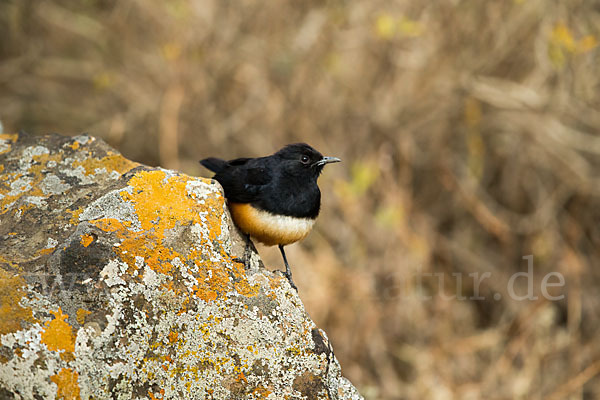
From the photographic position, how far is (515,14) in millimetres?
7234

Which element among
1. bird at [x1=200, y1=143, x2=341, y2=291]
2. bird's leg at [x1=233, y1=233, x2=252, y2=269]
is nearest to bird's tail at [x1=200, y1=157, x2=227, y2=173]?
bird at [x1=200, y1=143, x2=341, y2=291]

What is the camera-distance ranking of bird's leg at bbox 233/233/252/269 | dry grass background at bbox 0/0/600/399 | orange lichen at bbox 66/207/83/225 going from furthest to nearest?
dry grass background at bbox 0/0/600/399, bird's leg at bbox 233/233/252/269, orange lichen at bbox 66/207/83/225

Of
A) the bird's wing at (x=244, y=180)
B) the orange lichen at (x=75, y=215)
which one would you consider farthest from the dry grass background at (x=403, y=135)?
the orange lichen at (x=75, y=215)

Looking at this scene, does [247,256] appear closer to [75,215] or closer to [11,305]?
[75,215]

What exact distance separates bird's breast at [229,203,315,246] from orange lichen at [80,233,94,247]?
0.94m

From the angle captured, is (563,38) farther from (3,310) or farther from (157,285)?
(3,310)

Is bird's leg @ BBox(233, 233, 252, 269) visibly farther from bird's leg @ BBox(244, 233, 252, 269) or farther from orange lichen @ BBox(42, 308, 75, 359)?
orange lichen @ BBox(42, 308, 75, 359)

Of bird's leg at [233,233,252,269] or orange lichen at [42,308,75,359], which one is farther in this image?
bird's leg at [233,233,252,269]

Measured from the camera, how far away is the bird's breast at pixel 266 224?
131 inches

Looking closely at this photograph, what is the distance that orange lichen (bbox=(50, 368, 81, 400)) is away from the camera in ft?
7.10

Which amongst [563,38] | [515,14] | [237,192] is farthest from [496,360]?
[237,192]

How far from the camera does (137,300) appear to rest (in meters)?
2.45

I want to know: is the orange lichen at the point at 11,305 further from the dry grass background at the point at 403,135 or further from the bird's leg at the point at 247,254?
the dry grass background at the point at 403,135

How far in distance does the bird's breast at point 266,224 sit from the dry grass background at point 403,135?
3.09m
